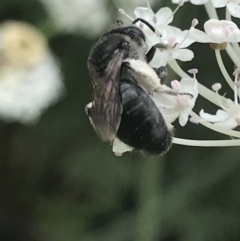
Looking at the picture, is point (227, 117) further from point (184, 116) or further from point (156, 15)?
point (156, 15)

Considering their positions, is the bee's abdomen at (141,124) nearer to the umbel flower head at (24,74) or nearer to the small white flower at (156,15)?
the small white flower at (156,15)

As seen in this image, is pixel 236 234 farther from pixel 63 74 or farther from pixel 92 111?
pixel 92 111

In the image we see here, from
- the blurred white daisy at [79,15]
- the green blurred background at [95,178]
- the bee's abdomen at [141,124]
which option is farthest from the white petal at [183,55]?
the blurred white daisy at [79,15]

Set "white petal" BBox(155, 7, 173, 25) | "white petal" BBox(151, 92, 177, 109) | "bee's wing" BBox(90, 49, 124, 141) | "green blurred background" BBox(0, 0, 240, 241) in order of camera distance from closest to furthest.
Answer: "bee's wing" BBox(90, 49, 124, 141) → "white petal" BBox(151, 92, 177, 109) → "white petal" BBox(155, 7, 173, 25) → "green blurred background" BBox(0, 0, 240, 241)

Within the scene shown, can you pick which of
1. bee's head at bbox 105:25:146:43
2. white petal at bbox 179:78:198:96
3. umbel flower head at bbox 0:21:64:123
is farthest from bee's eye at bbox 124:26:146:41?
umbel flower head at bbox 0:21:64:123

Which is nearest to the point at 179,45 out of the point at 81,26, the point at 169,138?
the point at 169,138

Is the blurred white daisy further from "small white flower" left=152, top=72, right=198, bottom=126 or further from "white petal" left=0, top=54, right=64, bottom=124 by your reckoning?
"small white flower" left=152, top=72, right=198, bottom=126

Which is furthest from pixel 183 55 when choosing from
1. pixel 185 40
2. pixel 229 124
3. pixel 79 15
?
pixel 79 15
